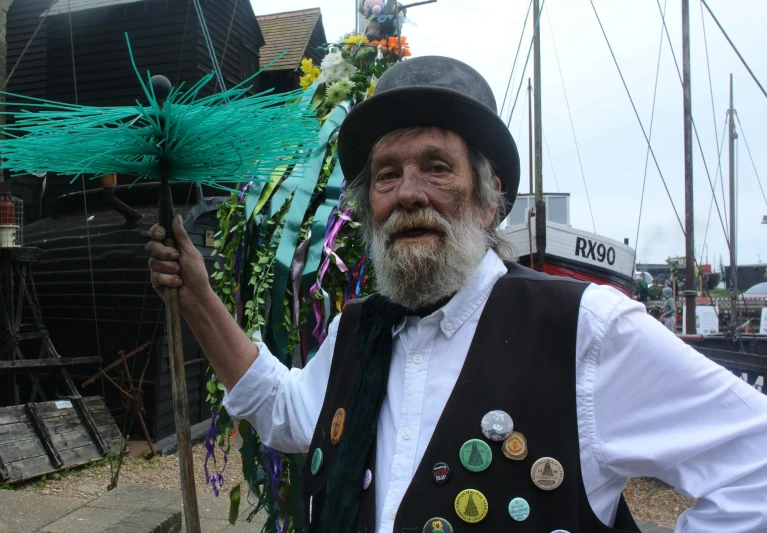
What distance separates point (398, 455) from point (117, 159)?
1011 millimetres

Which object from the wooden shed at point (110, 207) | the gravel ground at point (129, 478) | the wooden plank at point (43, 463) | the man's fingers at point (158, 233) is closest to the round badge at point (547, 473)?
the man's fingers at point (158, 233)

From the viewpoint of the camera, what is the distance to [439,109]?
154 cm

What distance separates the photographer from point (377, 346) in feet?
5.06

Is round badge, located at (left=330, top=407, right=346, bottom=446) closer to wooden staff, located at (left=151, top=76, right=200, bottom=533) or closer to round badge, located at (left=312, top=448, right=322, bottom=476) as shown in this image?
round badge, located at (left=312, top=448, right=322, bottom=476)

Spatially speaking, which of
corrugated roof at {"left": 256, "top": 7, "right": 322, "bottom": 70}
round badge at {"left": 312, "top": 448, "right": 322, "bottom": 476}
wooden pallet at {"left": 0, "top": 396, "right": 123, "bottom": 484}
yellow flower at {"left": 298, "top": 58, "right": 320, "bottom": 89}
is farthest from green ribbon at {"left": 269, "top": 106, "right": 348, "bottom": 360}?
corrugated roof at {"left": 256, "top": 7, "right": 322, "bottom": 70}

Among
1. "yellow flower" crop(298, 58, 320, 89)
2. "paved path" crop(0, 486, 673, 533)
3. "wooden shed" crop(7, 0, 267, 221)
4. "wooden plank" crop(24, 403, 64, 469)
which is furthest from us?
"wooden shed" crop(7, 0, 267, 221)

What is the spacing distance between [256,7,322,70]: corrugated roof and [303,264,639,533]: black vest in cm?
1311

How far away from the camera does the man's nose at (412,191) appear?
153 cm

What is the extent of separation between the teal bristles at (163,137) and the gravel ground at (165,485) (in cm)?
455

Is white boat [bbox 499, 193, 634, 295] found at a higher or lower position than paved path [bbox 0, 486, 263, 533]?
higher

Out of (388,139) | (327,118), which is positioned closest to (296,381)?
(388,139)

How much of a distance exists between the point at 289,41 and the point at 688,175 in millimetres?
9221

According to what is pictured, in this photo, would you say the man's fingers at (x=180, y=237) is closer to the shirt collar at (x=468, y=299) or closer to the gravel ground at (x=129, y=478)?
the shirt collar at (x=468, y=299)

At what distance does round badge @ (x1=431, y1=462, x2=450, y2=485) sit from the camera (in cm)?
125
